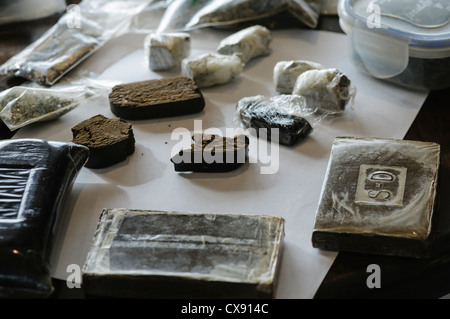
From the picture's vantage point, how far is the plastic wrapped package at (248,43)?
1535mm

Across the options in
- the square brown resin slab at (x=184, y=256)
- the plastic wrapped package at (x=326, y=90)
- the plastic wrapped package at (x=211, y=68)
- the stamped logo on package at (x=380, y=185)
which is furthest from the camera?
the plastic wrapped package at (x=211, y=68)

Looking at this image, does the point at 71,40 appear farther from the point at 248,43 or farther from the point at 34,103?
the point at 248,43

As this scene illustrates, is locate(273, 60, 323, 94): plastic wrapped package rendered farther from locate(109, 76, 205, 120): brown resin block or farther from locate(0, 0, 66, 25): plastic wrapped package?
locate(0, 0, 66, 25): plastic wrapped package

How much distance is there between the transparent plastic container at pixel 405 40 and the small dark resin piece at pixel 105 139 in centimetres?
57

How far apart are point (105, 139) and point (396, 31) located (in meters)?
0.66

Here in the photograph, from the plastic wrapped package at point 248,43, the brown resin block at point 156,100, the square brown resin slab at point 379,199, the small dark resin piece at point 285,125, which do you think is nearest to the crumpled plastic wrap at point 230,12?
the plastic wrapped package at point 248,43

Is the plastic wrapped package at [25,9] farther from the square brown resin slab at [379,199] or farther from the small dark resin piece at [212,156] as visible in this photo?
the square brown resin slab at [379,199]

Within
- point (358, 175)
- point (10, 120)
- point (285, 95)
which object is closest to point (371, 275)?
point (358, 175)

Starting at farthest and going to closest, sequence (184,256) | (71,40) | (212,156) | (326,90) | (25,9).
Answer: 1. (25,9)
2. (71,40)
3. (326,90)
4. (212,156)
5. (184,256)

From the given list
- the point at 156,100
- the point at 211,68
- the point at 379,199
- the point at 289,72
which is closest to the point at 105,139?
the point at 156,100

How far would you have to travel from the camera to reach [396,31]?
136cm

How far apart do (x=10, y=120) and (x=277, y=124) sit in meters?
0.56

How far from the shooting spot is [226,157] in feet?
3.97

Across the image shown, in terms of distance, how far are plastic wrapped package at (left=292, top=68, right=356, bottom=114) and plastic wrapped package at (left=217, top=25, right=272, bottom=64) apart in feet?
0.74
